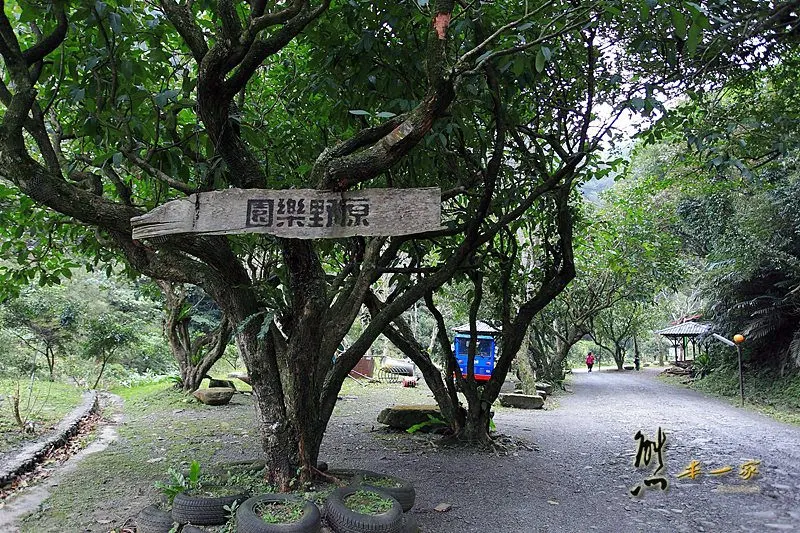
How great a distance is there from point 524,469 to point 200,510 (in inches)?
156

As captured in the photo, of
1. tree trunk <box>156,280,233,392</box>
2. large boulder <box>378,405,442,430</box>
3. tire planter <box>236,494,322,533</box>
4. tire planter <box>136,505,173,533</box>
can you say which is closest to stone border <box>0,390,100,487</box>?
tree trunk <box>156,280,233,392</box>

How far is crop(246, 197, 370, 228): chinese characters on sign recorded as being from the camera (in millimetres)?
3551

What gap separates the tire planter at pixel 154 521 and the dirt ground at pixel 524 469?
23.4 inches

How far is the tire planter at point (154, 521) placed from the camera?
387cm

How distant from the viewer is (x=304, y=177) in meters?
6.34

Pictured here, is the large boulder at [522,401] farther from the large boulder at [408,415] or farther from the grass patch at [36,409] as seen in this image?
the grass patch at [36,409]

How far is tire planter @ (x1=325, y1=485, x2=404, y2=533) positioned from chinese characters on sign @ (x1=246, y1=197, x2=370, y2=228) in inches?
75.5

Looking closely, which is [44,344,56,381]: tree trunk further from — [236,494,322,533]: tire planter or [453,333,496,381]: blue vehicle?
[236,494,322,533]: tire planter

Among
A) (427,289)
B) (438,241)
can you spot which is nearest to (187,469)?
(427,289)

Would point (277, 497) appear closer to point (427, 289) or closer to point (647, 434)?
point (427, 289)

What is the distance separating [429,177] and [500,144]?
5.18 ft

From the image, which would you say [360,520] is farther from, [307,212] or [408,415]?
[408,415]

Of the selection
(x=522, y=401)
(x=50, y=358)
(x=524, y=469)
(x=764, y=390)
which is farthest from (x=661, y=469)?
(x=50, y=358)

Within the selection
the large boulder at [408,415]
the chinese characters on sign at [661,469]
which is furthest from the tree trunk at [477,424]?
the chinese characters on sign at [661,469]
